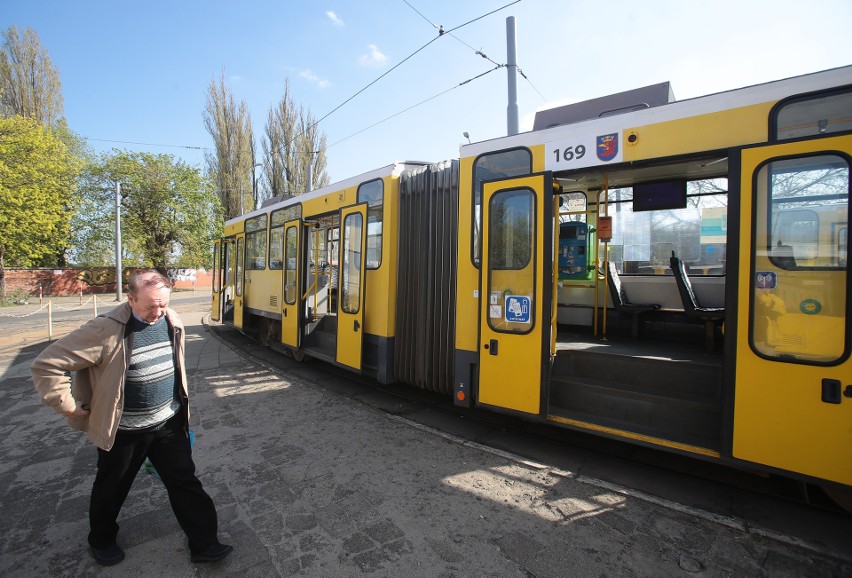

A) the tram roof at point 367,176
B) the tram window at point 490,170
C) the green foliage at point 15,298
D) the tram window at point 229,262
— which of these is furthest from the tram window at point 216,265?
the green foliage at point 15,298

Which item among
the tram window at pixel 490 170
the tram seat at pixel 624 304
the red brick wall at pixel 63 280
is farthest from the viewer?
the red brick wall at pixel 63 280

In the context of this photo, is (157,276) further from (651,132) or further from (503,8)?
(503,8)

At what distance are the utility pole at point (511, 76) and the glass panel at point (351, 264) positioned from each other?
3531 mm

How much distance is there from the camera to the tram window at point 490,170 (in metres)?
4.15

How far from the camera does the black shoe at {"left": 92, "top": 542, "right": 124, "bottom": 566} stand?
2562 mm

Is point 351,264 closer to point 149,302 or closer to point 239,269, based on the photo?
point 149,302

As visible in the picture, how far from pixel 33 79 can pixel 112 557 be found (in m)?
45.2

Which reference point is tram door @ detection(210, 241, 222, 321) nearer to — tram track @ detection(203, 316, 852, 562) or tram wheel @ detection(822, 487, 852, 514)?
tram track @ detection(203, 316, 852, 562)

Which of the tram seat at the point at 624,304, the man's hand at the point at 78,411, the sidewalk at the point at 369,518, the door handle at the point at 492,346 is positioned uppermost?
the tram seat at the point at 624,304

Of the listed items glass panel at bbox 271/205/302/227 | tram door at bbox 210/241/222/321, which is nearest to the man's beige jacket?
glass panel at bbox 271/205/302/227

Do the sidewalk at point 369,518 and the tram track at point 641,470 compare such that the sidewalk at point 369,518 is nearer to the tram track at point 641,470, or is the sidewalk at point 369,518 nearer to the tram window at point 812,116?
the tram track at point 641,470

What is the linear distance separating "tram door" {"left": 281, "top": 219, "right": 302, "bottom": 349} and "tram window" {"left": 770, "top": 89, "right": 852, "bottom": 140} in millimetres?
6461

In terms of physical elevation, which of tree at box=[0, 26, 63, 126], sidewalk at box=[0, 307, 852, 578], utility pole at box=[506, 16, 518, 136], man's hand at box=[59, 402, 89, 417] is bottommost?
sidewalk at box=[0, 307, 852, 578]

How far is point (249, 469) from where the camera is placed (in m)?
3.88
